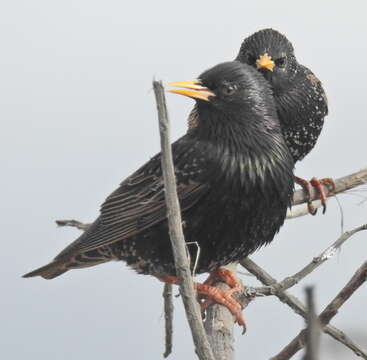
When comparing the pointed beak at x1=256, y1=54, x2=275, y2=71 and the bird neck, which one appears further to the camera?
the pointed beak at x1=256, y1=54, x2=275, y2=71

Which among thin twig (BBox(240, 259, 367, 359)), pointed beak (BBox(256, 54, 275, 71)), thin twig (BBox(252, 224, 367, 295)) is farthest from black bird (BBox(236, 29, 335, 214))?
thin twig (BBox(252, 224, 367, 295))

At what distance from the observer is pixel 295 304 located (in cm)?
333

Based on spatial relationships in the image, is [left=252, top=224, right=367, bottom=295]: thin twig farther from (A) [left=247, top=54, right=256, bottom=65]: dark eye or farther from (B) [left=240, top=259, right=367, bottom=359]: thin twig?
(A) [left=247, top=54, right=256, bottom=65]: dark eye

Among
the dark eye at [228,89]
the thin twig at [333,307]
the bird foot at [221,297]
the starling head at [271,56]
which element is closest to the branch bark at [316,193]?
the starling head at [271,56]

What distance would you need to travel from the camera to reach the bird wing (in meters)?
3.41

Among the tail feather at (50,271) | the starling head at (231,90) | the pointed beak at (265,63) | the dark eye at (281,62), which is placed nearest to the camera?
the starling head at (231,90)

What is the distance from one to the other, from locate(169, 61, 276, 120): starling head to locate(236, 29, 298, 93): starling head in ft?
3.92

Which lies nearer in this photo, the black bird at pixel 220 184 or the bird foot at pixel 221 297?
the black bird at pixel 220 184

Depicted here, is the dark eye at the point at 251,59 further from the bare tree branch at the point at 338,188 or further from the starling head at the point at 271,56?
the bare tree branch at the point at 338,188

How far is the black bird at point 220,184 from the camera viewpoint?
11.1 feet

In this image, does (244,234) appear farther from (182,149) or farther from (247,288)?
(182,149)

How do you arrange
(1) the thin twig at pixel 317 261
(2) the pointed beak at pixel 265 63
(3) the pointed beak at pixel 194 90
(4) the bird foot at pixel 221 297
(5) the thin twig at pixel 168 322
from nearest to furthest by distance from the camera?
1. (1) the thin twig at pixel 317 261
2. (3) the pointed beak at pixel 194 90
3. (4) the bird foot at pixel 221 297
4. (5) the thin twig at pixel 168 322
5. (2) the pointed beak at pixel 265 63

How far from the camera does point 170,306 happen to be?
407 centimetres

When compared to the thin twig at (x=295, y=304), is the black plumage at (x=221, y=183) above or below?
above
